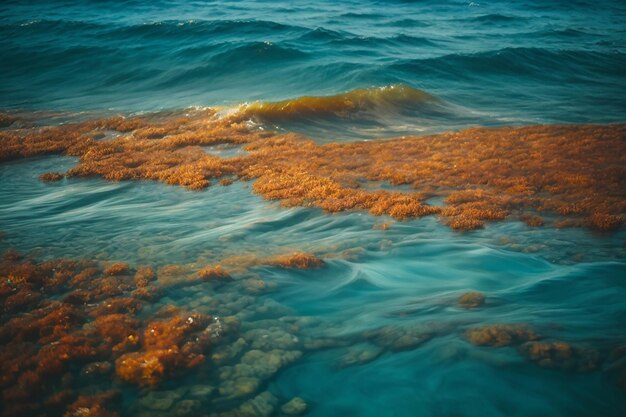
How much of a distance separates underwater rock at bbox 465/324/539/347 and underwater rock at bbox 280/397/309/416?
1880mm

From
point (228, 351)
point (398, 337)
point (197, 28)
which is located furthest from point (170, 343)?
point (197, 28)

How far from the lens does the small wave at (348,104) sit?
54.3ft

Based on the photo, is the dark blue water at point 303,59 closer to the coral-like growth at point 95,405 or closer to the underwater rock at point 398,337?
the underwater rock at point 398,337

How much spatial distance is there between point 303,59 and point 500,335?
22734 mm

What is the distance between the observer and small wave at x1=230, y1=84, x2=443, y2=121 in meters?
16.5

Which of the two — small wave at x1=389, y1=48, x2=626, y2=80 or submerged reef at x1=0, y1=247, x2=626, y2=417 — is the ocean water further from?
small wave at x1=389, y1=48, x2=626, y2=80

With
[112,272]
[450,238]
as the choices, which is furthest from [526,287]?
[112,272]

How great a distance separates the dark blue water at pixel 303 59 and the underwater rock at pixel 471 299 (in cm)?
1282

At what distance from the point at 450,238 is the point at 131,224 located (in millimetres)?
5838

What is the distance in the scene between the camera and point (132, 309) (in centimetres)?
506

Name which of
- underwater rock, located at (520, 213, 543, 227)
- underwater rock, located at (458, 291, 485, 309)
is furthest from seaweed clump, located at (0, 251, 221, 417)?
underwater rock, located at (520, 213, 543, 227)

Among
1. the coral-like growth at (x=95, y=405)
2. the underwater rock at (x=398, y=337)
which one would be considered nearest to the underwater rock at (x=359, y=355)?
the underwater rock at (x=398, y=337)

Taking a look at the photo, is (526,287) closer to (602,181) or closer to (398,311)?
(398,311)

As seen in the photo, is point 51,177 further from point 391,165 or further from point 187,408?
point 187,408
